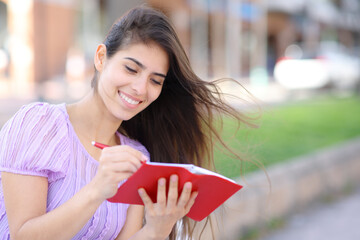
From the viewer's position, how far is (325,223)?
4.34 m

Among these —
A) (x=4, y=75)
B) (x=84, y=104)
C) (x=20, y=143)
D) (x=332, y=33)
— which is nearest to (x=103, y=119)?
(x=84, y=104)

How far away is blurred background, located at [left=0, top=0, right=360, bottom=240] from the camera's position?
442 centimetres

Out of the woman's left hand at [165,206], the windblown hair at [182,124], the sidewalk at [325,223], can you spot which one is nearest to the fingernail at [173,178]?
the woman's left hand at [165,206]

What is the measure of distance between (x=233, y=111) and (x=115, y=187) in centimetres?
93

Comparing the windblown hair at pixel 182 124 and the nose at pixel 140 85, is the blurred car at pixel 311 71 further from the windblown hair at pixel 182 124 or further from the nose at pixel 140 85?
the nose at pixel 140 85

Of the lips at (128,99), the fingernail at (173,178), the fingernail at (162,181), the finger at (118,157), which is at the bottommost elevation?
the fingernail at (162,181)

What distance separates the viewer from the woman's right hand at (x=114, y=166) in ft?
4.47

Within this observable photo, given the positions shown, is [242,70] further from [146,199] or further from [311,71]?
[146,199]

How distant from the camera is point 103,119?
74.1 inches

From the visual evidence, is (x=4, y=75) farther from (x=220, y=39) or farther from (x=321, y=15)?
(x=321, y=15)

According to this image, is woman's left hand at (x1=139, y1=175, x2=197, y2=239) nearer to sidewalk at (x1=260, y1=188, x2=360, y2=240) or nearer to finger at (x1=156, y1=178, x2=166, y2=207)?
finger at (x1=156, y1=178, x2=166, y2=207)

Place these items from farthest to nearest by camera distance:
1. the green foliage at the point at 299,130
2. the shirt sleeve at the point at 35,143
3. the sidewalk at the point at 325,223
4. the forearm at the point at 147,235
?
the green foliage at the point at 299,130, the sidewalk at the point at 325,223, the forearm at the point at 147,235, the shirt sleeve at the point at 35,143

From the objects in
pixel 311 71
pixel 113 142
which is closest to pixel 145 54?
pixel 113 142

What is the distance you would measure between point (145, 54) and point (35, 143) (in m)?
0.48
